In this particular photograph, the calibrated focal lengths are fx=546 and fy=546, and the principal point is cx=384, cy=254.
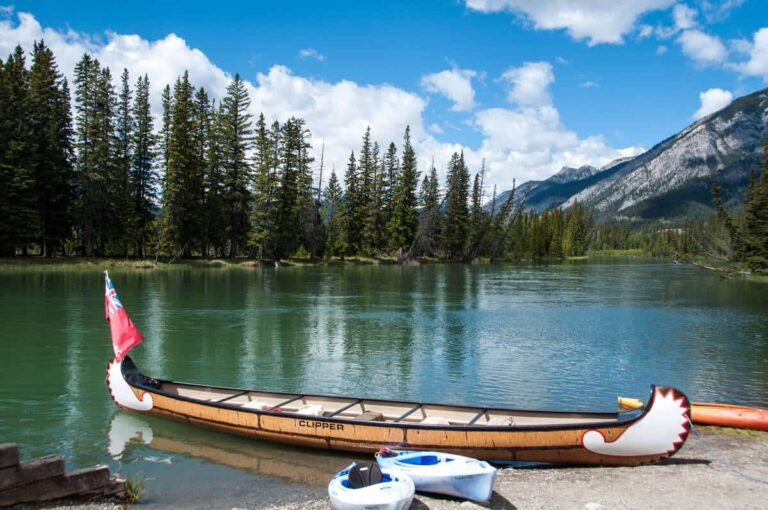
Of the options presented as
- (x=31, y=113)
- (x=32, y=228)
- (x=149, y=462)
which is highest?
(x=31, y=113)

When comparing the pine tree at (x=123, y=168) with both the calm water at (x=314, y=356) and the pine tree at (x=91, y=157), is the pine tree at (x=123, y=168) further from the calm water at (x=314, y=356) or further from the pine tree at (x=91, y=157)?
the calm water at (x=314, y=356)

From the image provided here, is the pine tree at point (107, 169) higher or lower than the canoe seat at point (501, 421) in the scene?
higher

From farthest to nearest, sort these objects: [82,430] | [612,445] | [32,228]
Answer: [32,228] < [82,430] < [612,445]

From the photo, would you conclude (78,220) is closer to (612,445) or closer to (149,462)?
(149,462)

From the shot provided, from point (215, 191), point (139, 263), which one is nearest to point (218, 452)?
point (139, 263)

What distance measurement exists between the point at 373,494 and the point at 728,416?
11061 millimetres

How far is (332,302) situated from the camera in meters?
44.6

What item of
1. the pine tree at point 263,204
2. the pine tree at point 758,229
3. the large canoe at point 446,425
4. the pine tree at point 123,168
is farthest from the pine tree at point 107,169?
the pine tree at point 758,229

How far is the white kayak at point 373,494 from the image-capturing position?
362 inches

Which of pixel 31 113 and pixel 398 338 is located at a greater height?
pixel 31 113

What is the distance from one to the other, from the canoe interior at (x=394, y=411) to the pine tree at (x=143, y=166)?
68491 millimetres

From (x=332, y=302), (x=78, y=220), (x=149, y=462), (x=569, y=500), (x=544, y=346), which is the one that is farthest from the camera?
(x=78, y=220)

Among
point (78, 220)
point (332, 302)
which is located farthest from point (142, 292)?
point (78, 220)

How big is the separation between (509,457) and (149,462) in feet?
27.6
